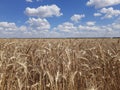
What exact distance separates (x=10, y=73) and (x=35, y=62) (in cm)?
108

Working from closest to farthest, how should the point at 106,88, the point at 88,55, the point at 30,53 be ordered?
the point at 106,88
the point at 30,53
the point at 88,55

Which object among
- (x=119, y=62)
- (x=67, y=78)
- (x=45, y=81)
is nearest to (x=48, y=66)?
(x=45, y=81)

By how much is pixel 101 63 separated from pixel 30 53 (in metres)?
1.34

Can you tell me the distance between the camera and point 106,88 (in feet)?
12.8

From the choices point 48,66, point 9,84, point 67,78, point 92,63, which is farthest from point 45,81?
point 92,63

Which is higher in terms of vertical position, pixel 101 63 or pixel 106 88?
pixel 101 63

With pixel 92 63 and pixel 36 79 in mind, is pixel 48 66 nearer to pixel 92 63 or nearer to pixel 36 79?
pixel 36 79

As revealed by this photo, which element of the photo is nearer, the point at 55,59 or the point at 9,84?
the point at 9,84

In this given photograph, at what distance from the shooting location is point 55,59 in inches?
174

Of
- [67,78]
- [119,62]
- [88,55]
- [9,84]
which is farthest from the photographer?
[88,55]

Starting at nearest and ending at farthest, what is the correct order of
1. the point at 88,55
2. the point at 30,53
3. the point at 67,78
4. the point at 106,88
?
1. the point at 67,78
2. the point at 106,88
3. the point at 30,53
4. the point at 88,55

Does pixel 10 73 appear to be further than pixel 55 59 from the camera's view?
No

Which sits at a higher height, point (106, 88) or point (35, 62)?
point (35, 62)

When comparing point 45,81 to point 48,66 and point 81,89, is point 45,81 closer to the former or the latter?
point 48,66
